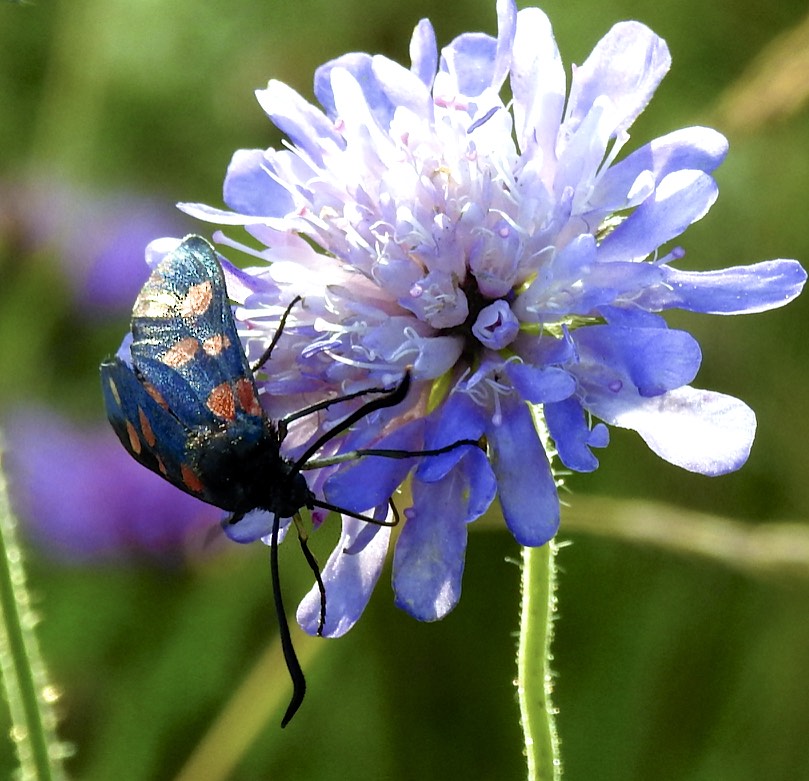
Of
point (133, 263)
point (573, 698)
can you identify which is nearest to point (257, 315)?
point (573, 698)

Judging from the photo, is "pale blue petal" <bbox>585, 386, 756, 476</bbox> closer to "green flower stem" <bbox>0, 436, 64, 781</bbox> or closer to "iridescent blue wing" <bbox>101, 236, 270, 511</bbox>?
"iridescent blue wing" <bbox>101, 236, 270, 511</bbox>

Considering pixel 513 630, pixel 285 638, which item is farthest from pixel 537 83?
pixel 513 630

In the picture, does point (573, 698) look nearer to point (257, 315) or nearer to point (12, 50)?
point (257, 315)

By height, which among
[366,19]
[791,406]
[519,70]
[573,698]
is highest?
[366,19]

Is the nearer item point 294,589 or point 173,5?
point 294,589

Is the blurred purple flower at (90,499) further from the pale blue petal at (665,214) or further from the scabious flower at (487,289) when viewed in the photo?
the pale blue petal at (665,214)

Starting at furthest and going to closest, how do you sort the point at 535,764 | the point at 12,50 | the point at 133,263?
the point at 12,50, the point at 133,263, the point at 535,764
